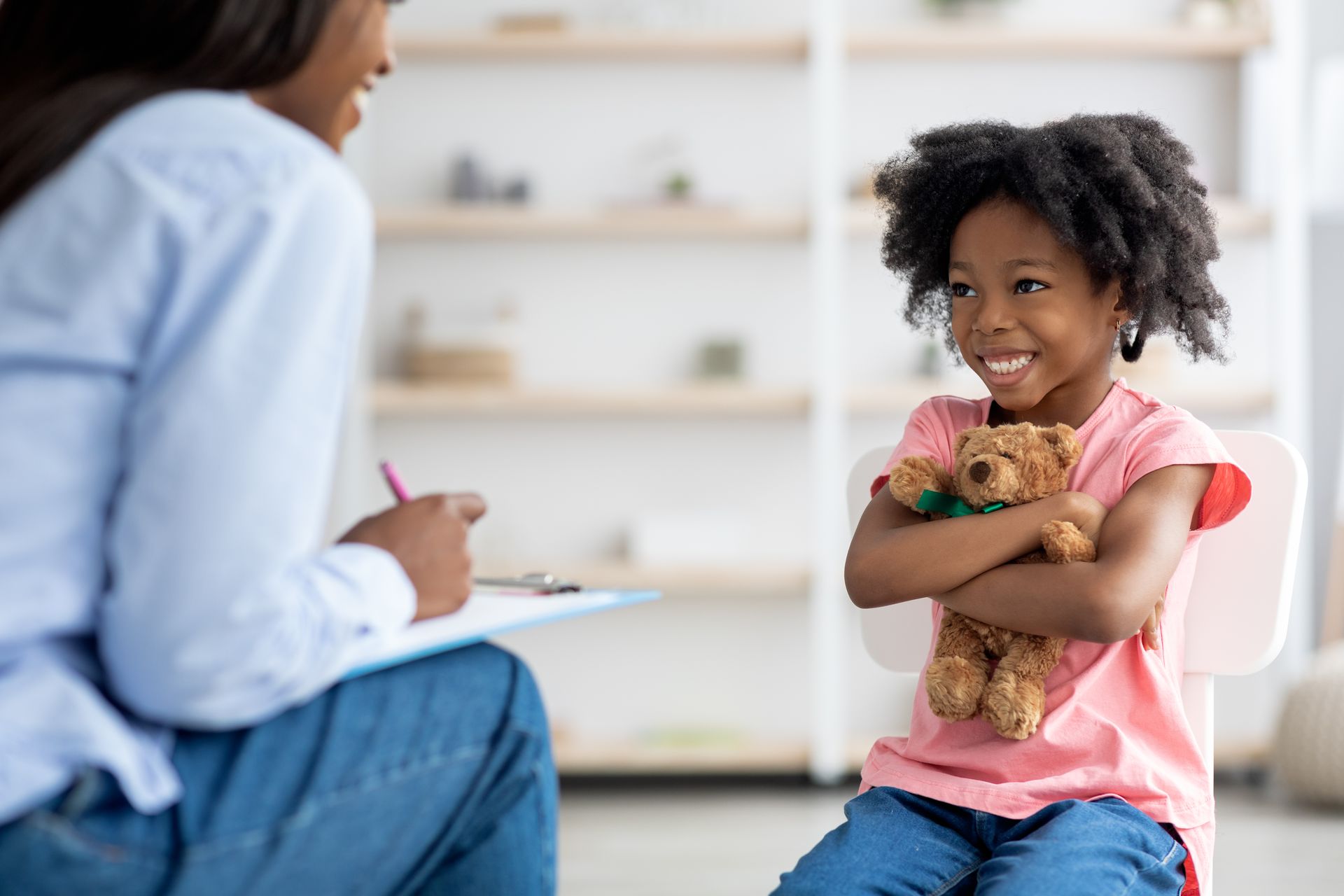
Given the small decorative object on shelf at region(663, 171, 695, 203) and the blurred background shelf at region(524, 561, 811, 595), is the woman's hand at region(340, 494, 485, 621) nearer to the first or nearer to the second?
the blurred background shelf at region(524, 561, 811, 595)

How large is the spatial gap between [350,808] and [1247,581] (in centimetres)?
87

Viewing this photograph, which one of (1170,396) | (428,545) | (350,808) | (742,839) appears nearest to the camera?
(350,808)

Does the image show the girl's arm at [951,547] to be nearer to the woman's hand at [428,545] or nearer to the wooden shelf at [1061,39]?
the woman's hand at [428,545]

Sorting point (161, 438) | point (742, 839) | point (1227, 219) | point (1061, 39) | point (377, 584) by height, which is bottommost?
point (742, 839)

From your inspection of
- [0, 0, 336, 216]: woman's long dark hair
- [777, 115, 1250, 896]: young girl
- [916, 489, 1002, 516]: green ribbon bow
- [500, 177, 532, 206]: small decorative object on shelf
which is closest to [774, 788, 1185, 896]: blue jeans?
[777, 115, 1250, 896]: young girl

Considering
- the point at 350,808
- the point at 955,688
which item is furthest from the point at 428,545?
the point at 955,688

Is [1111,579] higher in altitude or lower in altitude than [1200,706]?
higher

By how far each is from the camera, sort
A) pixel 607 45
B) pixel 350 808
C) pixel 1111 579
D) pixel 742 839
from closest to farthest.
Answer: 1. pixel 350 808
2. pixel 1111 579
3. pixel 742 839
4. pixel 607 45

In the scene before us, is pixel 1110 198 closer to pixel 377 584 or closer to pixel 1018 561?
pixel 1018 561

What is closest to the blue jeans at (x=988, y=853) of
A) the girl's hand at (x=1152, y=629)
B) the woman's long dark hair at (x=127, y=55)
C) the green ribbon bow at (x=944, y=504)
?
the girl's hand at (x=1152, y=629)

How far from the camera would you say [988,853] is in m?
1.14

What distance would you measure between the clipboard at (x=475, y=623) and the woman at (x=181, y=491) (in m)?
0.02

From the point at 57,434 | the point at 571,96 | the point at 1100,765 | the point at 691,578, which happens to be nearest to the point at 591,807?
the point at 691,578

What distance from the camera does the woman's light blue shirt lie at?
0.73 m
